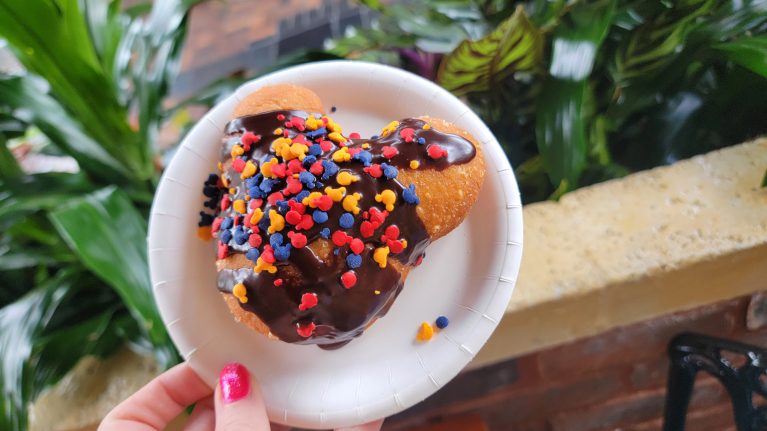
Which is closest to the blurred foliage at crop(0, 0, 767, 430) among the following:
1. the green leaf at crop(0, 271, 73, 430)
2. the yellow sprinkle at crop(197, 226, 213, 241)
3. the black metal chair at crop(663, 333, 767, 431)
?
the green leaf at crop(0, 271, 73, 430)

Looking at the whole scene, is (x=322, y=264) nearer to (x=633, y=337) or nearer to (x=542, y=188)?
(x=542, y=188)

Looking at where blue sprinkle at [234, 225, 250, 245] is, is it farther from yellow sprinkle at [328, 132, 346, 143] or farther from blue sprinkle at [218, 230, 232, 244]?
yellow sprinkle at [328, 132, 346, 143]

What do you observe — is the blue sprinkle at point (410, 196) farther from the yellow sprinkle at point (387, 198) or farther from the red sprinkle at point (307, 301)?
the red sprinkle at point (307, 301)

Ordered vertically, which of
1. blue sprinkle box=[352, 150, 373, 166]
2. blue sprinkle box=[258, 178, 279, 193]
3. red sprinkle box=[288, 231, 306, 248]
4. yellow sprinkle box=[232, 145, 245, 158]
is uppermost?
blue sprinkle box=[352, 150, 373, 166]

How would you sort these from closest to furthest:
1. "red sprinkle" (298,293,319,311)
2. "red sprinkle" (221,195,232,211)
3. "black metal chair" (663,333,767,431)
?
"red sprinkle" (298,293,319,311), "red sprinkle" (221,195,232,211), "black metal chair" (663,333,767,431)

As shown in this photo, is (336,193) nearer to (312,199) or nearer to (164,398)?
(312,199)

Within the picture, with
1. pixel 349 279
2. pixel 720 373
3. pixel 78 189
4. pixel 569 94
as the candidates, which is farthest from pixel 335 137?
pixel 720 373
